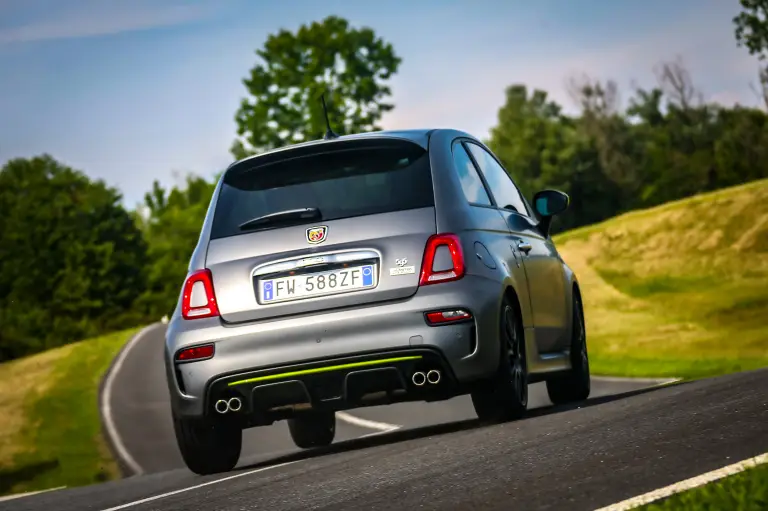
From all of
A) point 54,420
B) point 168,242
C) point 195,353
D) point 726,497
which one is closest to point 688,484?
point 726,497

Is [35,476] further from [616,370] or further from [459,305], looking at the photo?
[459,305]

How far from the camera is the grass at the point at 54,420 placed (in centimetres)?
3003

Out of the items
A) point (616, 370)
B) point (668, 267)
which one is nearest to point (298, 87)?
point (668, 267)

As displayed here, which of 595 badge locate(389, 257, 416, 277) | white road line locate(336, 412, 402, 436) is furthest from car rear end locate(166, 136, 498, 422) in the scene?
white road line locate(336, 412, 402, 436)

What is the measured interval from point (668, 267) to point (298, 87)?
2942 cm

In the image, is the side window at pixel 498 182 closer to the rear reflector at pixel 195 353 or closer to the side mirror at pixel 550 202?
the side mirror at pixel 550 202

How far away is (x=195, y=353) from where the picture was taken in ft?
28.5

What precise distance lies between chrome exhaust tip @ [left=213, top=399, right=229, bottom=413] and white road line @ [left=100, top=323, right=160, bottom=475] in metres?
19.1

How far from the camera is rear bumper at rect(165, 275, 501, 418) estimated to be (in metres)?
8.41

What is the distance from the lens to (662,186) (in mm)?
106438

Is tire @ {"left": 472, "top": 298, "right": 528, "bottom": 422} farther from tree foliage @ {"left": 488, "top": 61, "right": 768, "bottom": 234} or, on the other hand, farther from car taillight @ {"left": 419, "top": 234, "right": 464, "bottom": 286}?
tree foliage @ {"left": 488, "top": 61, "right": 768, "bottom": 234}

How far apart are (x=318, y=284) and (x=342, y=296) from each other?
17 cm

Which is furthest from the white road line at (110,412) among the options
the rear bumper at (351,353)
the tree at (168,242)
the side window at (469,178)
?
the tree at (168,242)

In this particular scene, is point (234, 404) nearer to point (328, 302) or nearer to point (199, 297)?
point (199, 297)
